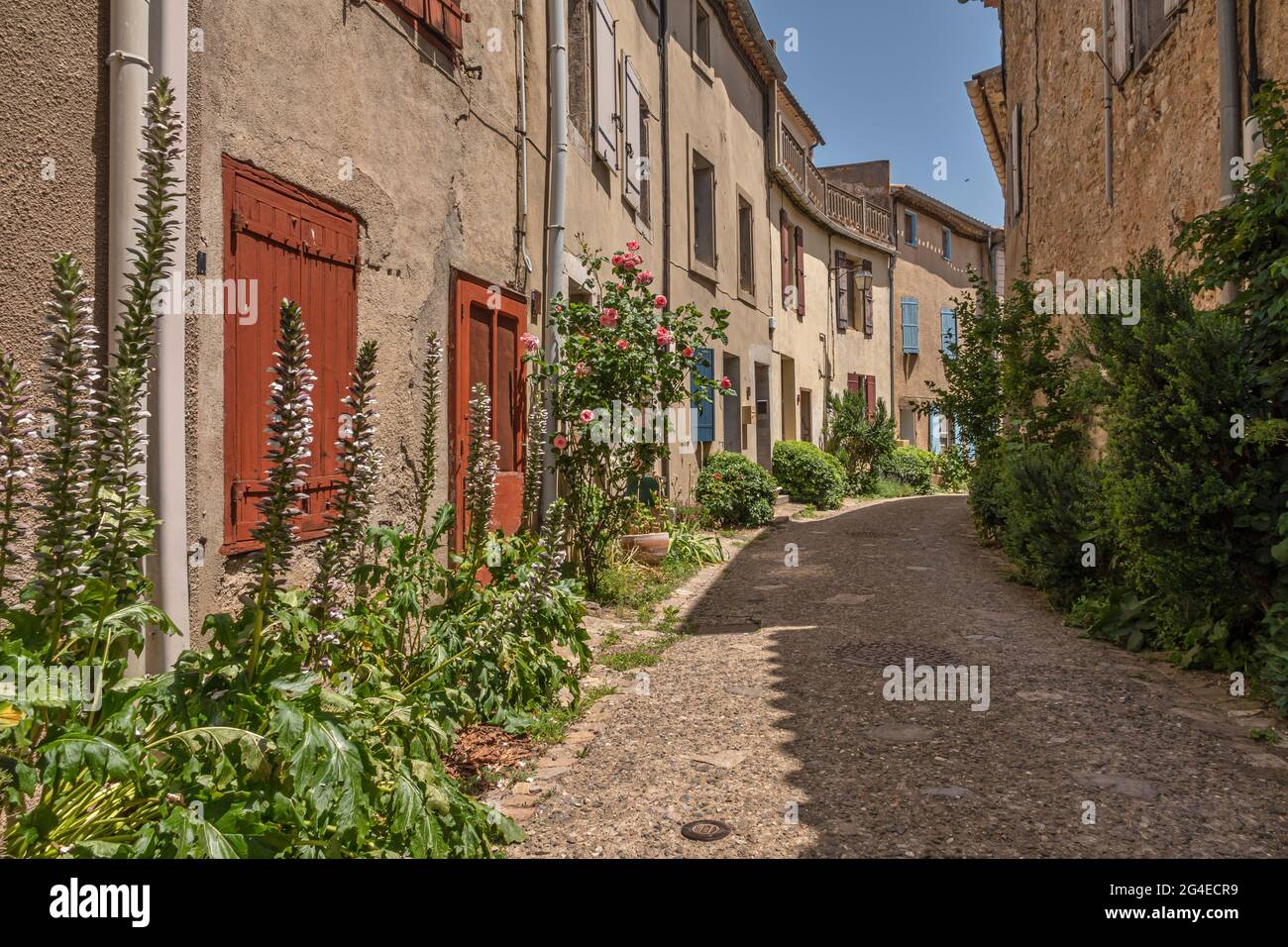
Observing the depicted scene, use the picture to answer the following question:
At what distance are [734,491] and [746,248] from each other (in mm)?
4833

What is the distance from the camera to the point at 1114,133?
7.57m

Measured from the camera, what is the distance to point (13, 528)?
76.4 inches

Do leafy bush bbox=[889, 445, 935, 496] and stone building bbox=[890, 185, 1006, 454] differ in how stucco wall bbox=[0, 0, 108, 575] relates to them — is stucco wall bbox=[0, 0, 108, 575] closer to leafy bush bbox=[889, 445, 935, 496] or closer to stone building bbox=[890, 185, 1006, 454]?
leafy bush bbox=[889, 445, 935, 496]

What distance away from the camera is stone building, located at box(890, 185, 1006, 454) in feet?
77.4

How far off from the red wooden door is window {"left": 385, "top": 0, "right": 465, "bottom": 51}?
1.30m

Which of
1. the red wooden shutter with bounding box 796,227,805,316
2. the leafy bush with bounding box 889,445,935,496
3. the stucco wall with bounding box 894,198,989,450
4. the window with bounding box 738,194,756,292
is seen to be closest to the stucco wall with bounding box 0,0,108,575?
the window with bounding box 738,194,756,292

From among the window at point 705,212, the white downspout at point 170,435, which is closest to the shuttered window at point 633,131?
the window at point 705,212

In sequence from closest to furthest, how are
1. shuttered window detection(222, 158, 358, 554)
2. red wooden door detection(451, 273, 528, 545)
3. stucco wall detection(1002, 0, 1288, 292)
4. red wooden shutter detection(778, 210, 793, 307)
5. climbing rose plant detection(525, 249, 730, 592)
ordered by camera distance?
shuttered window detection(222, 158, 358, 554)
red wooden door detection(451, 273, 528, 545)
stucco wall detection(1002, 0, 1288, 292)
climbing rose plant detection(525, 249, 730, 592)
red wooden shutter detection(778, 210, 793, 307)

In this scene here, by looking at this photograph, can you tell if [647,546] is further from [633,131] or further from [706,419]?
[633,131]

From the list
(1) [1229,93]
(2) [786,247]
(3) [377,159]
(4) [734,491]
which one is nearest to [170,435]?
(3) [377,159]

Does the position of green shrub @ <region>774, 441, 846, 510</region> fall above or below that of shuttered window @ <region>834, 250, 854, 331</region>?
below
